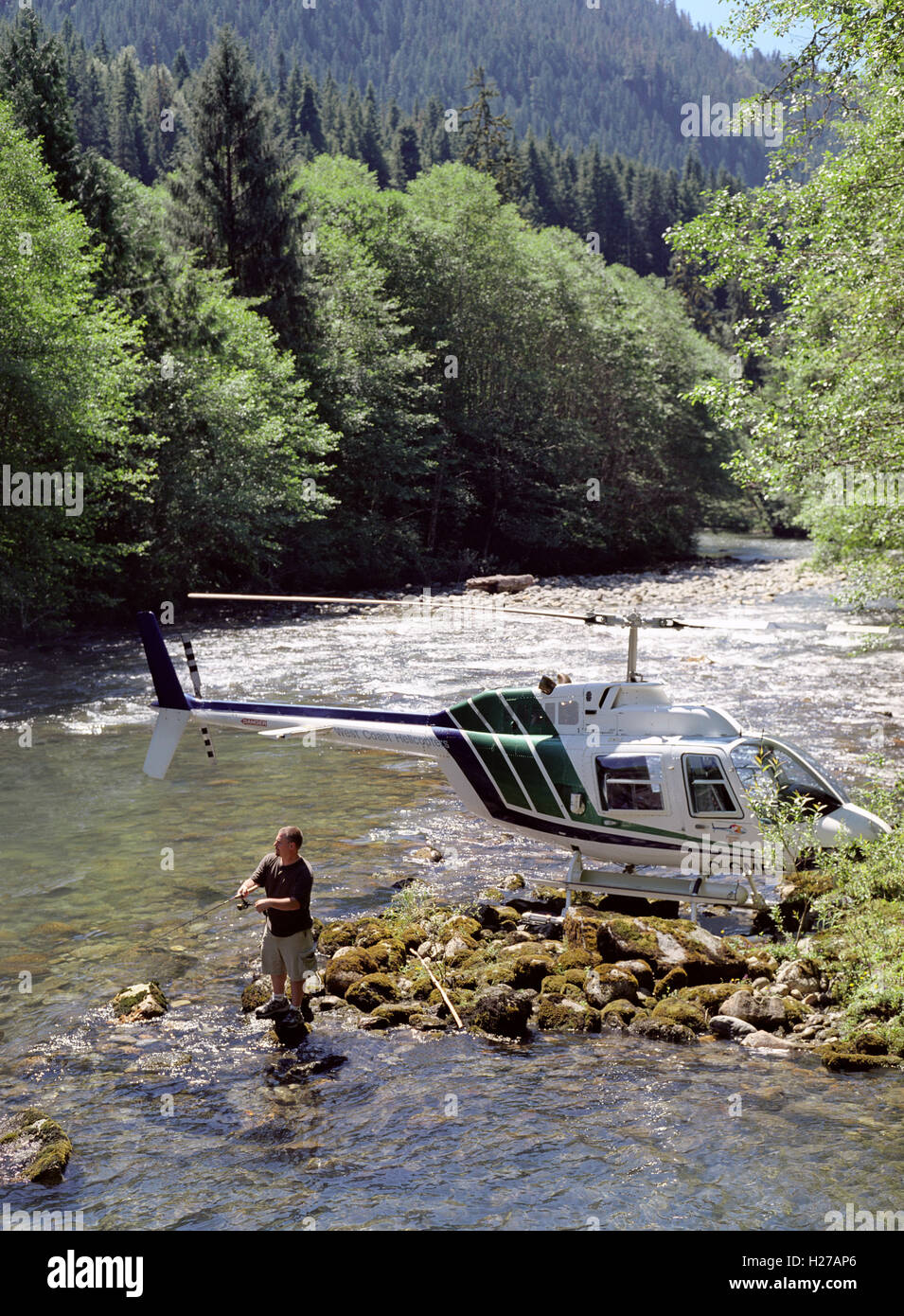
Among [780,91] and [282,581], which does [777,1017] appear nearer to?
[780,91]

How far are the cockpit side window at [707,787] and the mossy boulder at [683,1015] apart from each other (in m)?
2.65

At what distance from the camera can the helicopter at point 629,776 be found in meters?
11.8

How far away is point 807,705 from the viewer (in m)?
23.5

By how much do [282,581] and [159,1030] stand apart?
37038 mm

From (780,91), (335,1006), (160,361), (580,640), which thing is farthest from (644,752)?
(160,361)

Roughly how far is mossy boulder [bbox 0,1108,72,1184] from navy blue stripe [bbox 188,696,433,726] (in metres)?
6.00

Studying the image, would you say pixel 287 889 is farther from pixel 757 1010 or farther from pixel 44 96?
pixel 44 96

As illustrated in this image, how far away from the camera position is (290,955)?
380 inches

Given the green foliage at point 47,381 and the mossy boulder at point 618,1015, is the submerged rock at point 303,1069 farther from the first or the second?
the green foliage at point 47,381

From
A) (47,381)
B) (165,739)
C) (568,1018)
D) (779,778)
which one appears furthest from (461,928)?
(47,381)

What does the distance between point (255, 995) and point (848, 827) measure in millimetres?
6573

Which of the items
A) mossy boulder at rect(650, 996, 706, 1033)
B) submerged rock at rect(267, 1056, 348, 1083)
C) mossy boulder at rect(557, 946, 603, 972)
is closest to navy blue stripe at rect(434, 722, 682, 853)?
mossy boulder at rect(557, 946, 603, 972)

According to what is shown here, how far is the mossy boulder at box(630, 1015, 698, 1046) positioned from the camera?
30.4 feet

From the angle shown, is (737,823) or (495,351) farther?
(495,351)
